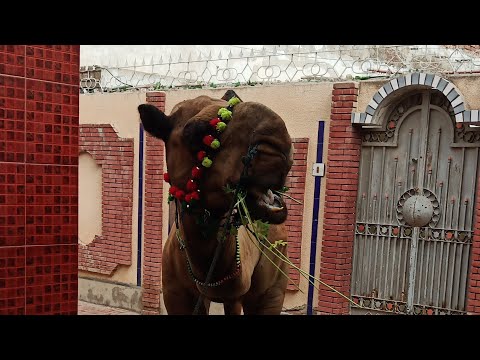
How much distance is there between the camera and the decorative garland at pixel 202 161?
6.87 feet

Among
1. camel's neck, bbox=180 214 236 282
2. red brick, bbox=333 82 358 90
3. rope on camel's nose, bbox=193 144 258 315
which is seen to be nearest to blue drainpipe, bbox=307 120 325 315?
red brick, bbox=333 82 358 90

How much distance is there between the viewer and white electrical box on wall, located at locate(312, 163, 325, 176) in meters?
5.23

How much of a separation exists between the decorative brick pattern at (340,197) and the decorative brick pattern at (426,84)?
0.64 ft

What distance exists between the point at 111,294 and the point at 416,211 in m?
4.21

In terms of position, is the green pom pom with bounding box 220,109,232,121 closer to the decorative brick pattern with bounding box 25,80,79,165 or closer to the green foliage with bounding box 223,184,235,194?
the green foliage with bounding box 223,184,235,194

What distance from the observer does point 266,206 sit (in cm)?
216

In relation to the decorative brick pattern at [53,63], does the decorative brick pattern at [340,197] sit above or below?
below

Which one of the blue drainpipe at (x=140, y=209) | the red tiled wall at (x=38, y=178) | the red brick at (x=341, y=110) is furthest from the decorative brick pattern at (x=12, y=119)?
the blue drainpipe at (x=140, y=209)

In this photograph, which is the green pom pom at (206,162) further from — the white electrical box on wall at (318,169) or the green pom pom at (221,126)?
the white electrical box on wall at (318,169)

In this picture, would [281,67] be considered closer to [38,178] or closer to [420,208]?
[420,208]

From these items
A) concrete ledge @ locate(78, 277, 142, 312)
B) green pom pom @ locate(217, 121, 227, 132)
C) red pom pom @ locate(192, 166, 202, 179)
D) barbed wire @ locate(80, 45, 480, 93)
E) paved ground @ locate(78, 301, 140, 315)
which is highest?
barbed wire @ locate(80, 45, 480, 93)

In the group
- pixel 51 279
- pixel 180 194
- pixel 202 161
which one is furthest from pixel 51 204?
pixel 202 161

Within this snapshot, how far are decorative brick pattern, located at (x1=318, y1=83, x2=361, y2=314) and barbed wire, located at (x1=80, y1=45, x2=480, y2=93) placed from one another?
38cm

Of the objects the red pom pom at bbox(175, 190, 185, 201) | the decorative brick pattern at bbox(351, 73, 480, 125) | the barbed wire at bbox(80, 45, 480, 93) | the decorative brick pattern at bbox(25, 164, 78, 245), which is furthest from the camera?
the barbed wire at bbox(80, 45, 480, 93)
